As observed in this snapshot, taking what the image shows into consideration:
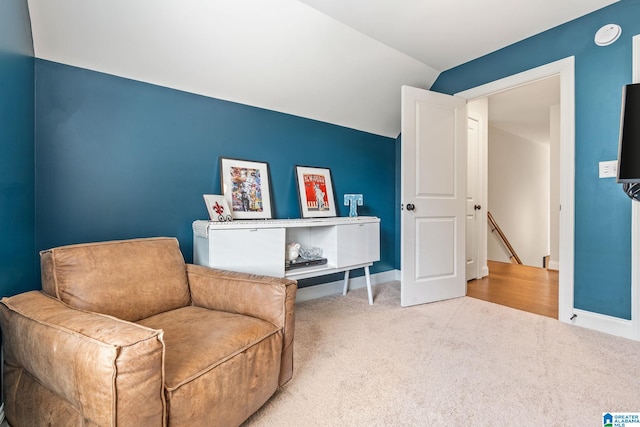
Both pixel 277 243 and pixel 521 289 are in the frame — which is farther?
pixel 521 289

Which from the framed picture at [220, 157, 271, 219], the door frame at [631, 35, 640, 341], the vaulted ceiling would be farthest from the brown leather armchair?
the door frame at [631, 35, 640, 341]

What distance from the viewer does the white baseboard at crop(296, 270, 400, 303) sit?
2.95 m

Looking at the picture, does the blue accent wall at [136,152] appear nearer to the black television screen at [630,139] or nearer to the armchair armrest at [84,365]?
the armchair armrest at [84,365]

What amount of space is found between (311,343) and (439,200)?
1.81 m

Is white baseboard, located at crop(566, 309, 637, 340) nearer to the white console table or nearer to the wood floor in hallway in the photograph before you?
the wood floor in hallway

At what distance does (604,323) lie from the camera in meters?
2.20

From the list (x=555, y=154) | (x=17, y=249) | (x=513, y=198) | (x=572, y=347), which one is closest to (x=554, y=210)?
(x=555, y=154)

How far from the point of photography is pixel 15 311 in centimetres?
104

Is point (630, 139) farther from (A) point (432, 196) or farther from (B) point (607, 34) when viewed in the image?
(A) point (432, 196)

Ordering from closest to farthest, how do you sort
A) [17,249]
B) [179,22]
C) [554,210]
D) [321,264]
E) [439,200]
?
1. [17,249]
2. [179,22]
3. [321,264]
4. [439,200]
5. [554,210]

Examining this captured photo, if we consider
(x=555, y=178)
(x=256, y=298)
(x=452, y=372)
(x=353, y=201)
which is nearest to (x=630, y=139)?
(x=452, y=372)

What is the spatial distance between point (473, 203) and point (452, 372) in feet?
8.70

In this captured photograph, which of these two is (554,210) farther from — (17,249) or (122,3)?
(17,249)

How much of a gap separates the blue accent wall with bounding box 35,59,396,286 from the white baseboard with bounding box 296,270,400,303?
77 cm
